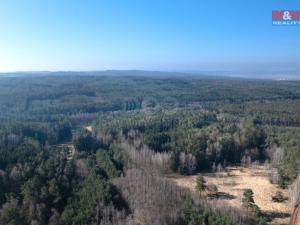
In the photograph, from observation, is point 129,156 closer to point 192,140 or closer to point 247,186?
point 192,140

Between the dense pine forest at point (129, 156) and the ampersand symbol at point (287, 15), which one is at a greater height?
the ampersand symbol at point (287, 15)

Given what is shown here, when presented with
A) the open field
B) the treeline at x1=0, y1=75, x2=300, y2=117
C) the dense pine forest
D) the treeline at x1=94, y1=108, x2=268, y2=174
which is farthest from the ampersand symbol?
the treeline at x1=0, y1=75, x2=300, y2=117

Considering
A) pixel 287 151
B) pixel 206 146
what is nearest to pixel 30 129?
pixel 206 146

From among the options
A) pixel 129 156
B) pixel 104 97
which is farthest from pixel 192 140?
pixel 104 97

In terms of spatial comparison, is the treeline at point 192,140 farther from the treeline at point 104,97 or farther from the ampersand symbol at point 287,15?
the treeline at point 104,97

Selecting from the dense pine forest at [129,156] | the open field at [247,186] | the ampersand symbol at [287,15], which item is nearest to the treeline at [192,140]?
the dense pine forest at [129,156]

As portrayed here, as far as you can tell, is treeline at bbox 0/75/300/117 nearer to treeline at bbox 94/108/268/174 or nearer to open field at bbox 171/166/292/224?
treeline at bbox 94/108/268/174
